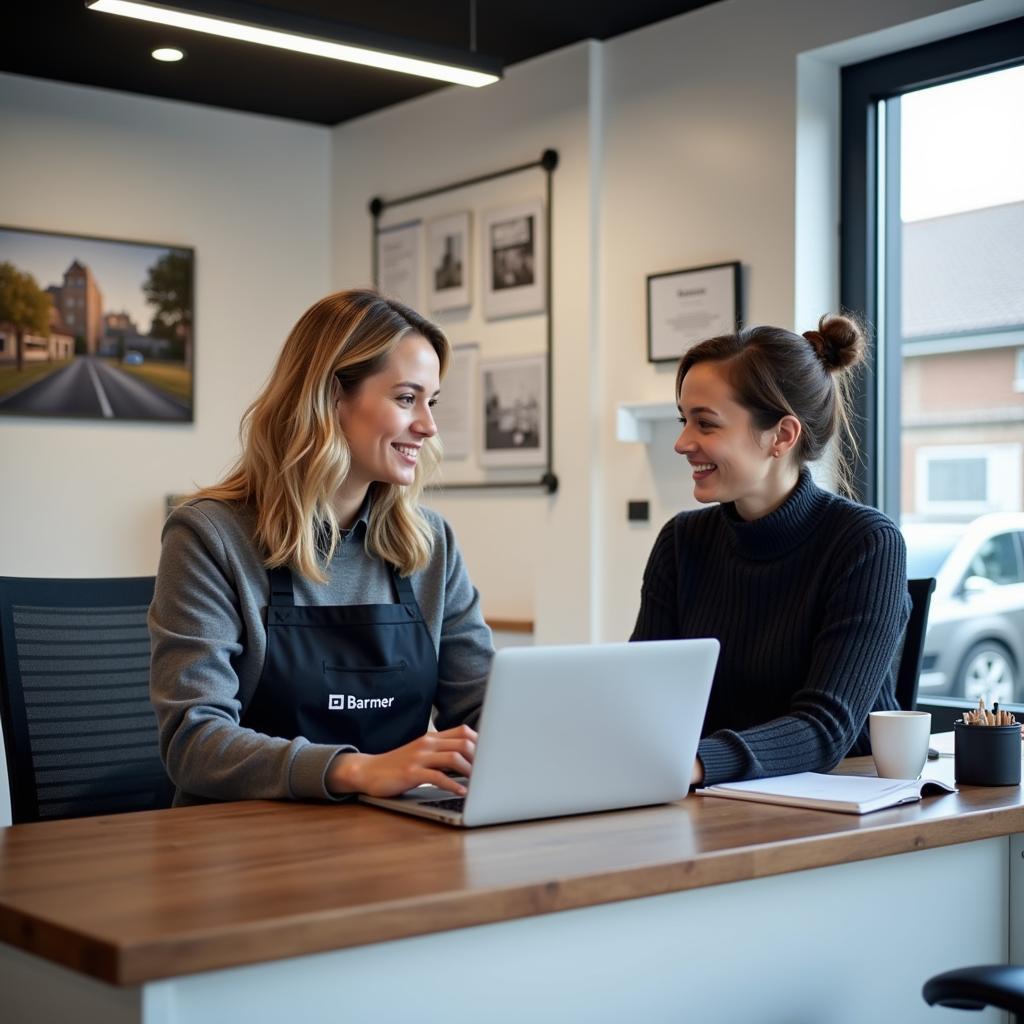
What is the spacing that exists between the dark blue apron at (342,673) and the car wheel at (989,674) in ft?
6.56

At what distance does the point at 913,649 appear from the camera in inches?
92.8

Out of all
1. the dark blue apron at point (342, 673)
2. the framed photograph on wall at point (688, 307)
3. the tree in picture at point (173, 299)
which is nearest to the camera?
the dark blue apron at point (342, 673)

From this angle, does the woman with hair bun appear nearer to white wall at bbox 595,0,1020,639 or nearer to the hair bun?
the hair bun

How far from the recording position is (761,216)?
3904 mm

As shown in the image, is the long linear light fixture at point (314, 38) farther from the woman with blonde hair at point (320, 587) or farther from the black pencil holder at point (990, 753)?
the black pencil holder at point (990, 753)

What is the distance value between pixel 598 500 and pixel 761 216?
101cm

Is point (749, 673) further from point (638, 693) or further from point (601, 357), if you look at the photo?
point (601, 357)

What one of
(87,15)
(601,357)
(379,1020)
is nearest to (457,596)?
(379,1020)

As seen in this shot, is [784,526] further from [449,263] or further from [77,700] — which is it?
[449,263]

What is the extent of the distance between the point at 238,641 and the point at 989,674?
232 cm

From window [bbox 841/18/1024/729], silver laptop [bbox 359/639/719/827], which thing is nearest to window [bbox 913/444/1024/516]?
window [bbox 841/18/1024/729]

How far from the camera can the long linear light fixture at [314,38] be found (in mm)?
3393

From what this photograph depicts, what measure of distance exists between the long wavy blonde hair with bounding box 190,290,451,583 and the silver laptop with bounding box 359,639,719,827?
1.64 ft

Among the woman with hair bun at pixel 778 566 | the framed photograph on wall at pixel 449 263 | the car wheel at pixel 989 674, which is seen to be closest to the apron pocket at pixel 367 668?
the woman with hair bun at pixel 778 566
